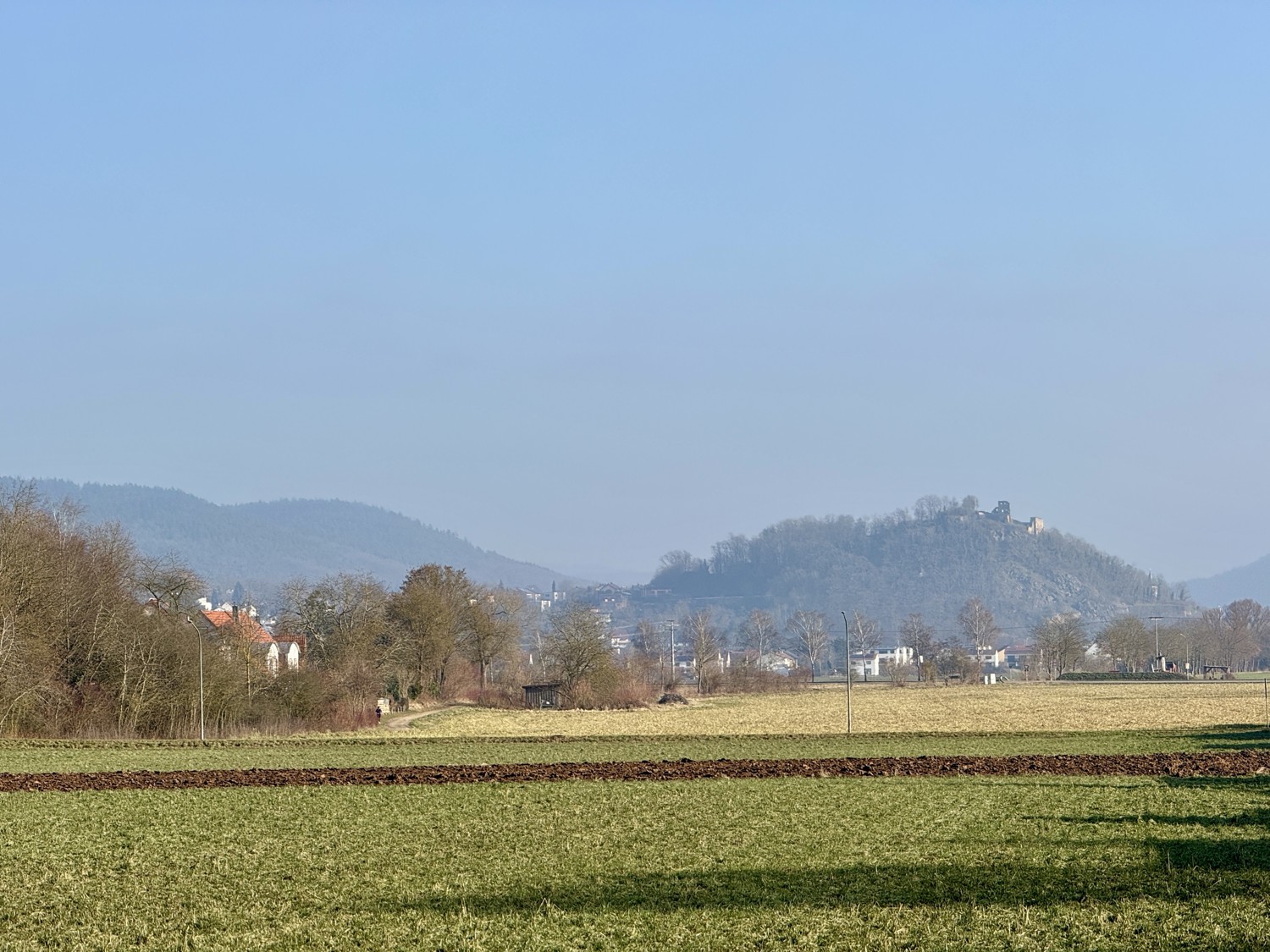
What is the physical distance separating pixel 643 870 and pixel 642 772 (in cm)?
1592

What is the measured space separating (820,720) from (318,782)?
41294mm

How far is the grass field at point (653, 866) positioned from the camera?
16.0 meters

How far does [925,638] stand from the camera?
17938cm

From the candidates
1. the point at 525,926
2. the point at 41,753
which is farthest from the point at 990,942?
the point at 41,753

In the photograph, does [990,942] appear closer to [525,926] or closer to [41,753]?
[525,926]

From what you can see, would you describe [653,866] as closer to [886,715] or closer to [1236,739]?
[1236,739]

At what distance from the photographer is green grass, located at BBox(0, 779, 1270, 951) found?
16.0 meters

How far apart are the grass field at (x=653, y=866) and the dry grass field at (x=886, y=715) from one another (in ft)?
90.7

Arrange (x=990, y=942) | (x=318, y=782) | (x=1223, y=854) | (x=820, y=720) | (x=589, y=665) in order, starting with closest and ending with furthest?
(x=990, y=942) → (x=1223, y=854) → (x=318, y=782) → (x=820, y=720) → (x=589, y=665)

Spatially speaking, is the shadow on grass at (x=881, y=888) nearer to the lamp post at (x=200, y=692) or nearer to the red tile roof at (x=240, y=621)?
the lamp post at (x=200, y=692)

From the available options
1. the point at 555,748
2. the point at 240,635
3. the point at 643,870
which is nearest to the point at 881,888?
the point at 643,870

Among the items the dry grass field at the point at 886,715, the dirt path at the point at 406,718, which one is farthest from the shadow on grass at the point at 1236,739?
the dirt path at the point at 406,718

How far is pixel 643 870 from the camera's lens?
20.1 m

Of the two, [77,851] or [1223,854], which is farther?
[77,851]
